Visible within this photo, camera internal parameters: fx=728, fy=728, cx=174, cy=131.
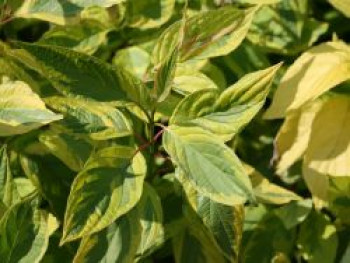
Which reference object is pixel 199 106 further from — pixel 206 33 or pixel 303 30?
pixel 303 30

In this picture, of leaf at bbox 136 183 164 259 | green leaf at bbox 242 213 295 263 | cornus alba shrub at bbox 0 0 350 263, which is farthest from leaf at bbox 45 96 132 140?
green leaf at bbox 242 213 295 263

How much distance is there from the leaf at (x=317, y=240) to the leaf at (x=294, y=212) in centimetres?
3

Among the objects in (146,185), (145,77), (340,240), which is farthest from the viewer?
(340,240)

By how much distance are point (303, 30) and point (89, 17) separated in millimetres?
413

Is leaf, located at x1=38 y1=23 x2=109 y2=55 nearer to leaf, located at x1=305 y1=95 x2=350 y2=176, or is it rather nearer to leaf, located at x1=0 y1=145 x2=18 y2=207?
leaf, located at x1=0 y1=145 x2=18 y2=207

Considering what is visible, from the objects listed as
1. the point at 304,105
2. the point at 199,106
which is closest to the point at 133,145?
the point at 199,106

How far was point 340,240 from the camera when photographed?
1.34 meters

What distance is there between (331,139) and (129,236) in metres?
0.40

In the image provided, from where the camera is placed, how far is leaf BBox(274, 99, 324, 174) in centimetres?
125

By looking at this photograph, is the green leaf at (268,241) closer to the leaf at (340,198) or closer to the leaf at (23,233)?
A: the leaf at (340,198)

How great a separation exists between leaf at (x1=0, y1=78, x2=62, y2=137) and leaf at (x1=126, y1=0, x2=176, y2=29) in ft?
1.12

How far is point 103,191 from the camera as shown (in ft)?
3.27

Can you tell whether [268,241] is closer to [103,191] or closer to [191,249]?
[191,249]

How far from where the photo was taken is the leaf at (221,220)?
1051mm
